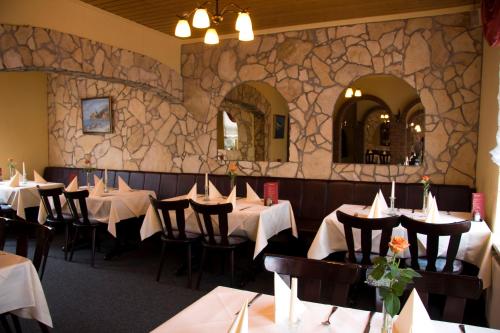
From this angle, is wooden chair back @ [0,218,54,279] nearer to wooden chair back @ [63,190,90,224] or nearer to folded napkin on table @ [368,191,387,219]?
wooden chair back @ [63,190,90,224]

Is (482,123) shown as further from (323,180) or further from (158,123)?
(158,123)

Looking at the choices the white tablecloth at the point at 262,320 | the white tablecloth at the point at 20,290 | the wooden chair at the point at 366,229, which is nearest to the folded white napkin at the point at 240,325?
the white tablecloth at the point at 262,320

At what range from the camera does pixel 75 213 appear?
16.1ft

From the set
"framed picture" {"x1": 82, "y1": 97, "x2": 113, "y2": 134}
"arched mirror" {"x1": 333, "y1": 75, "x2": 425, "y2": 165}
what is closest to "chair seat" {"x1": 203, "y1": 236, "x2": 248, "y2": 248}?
"arched mirror" {"x1": 333, "y1": 75, "x2": 425, "y2": 165}

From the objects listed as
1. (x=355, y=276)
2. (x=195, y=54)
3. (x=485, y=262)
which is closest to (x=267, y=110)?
(x=195, y=54)

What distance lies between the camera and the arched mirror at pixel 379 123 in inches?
196

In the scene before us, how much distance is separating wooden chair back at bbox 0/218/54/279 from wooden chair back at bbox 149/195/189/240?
139 cm

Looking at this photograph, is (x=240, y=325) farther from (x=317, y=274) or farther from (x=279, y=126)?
(x=279, y=126)

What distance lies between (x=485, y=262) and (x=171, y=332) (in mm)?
2689

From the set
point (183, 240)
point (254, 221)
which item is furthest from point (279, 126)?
point (183, 240)

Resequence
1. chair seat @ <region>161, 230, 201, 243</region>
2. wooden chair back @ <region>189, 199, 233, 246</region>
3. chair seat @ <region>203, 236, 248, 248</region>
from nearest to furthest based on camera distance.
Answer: wooden chair back @ <region>189, 199, 233, 246</region>, chair seat @ <region>203, 236, 248, 248</region>, chair seat @ <region>161, 230, 201, 243</region>

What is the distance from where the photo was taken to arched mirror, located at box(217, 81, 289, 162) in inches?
224

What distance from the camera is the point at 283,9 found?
15.8 ft

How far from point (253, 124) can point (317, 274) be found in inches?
Result: 167
